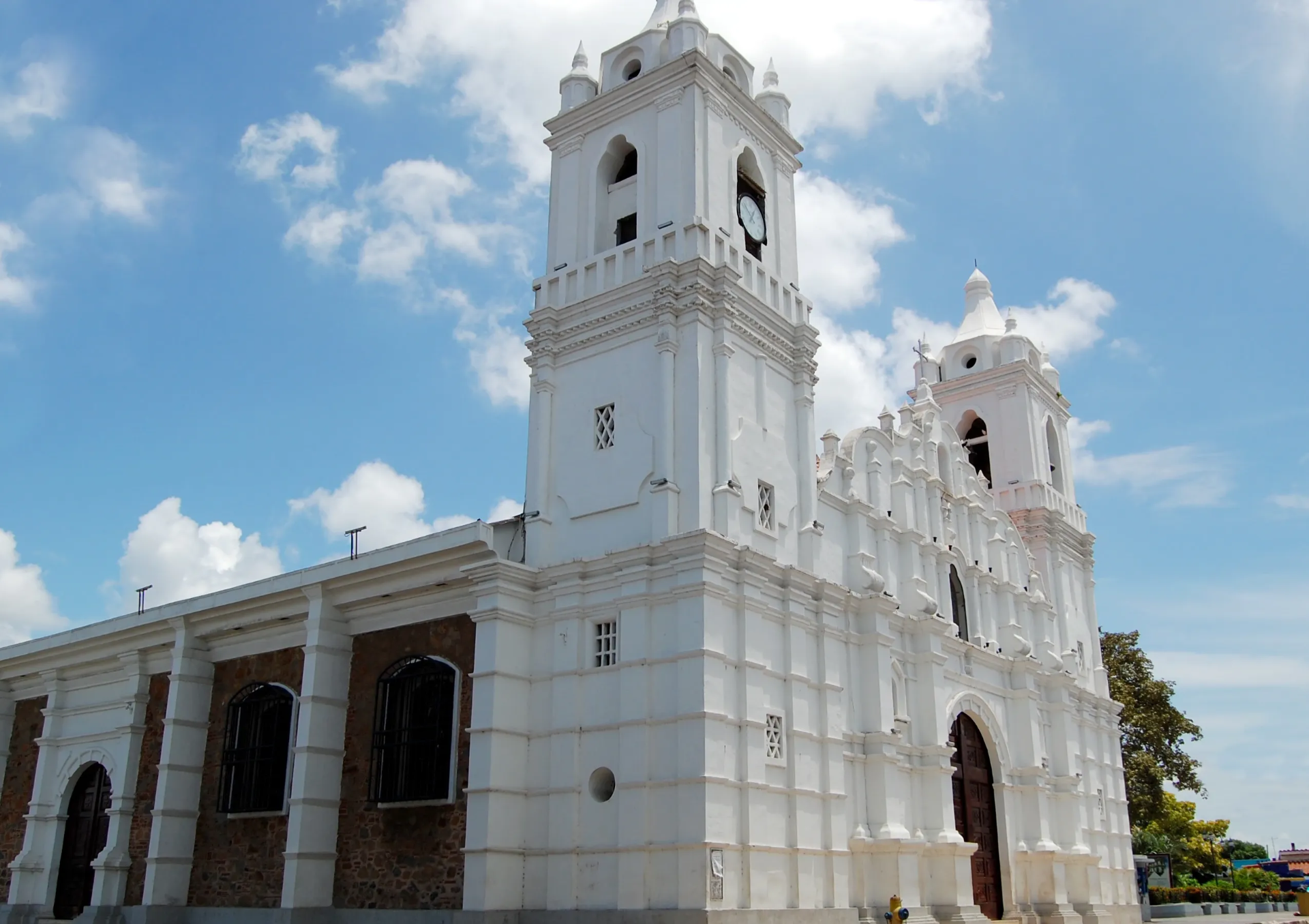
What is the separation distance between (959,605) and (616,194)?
42.9 ft

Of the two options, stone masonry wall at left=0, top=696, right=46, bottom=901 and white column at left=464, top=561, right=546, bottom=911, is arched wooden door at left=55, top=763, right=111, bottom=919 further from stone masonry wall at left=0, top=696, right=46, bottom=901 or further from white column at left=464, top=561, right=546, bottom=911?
white column at left=464, top=561, right=546, bottom=911

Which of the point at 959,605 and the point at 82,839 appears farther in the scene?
the point at 959,605

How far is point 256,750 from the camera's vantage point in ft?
84.6

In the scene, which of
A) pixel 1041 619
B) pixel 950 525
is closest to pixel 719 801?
pixel 950 525

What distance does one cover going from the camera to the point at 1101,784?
33.4 metres

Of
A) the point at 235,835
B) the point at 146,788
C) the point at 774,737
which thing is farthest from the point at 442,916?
the point at 146,788

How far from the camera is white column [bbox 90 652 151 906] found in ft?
86.6

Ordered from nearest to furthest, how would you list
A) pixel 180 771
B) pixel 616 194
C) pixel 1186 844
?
Result: pixel 616 194
pixel 180 771
pixel 1186 844

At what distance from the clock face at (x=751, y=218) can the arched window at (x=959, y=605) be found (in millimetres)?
9784

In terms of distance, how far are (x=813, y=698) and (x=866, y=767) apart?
2.24 meters

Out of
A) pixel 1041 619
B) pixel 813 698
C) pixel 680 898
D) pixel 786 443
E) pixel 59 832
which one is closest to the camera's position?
pixel 680 898

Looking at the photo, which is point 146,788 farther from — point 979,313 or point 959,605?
point 979,313

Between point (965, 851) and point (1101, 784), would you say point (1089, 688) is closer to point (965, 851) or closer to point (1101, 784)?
point (1101, 784)

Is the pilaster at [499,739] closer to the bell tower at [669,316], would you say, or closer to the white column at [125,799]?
the bell tower at [669,316]
